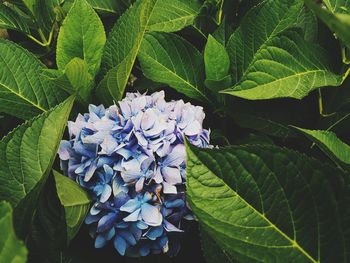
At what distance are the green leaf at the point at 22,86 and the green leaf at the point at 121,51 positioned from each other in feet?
0.37

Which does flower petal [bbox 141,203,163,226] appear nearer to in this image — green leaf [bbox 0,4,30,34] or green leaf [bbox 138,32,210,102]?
green leaf [bbox 138,32,210,102]

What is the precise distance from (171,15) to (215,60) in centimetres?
18

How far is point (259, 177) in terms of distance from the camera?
0.77 meters

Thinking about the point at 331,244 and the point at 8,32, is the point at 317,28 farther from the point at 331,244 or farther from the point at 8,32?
the point at 8,32

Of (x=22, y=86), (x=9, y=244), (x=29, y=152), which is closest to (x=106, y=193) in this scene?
(x=29, y=152)

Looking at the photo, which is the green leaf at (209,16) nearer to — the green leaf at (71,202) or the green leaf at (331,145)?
the green leaf at (331,145)

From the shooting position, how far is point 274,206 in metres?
0.78

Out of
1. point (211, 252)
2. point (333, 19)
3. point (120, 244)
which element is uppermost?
point (333, 19)

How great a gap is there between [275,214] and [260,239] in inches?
1.6

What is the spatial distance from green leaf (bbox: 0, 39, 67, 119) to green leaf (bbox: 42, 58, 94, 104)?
0.12ft

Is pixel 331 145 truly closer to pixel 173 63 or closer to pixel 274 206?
pixel 274 206

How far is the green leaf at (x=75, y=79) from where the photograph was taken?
3.46 feet

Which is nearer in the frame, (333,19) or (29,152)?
(333,19)

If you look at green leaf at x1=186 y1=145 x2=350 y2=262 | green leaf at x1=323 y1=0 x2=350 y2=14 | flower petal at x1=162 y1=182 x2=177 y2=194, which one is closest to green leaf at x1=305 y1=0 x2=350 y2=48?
green leaf at x1=186 y1=145 x2=350 y2=262
